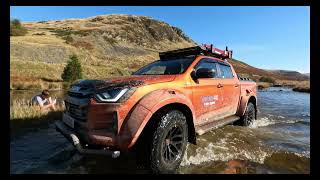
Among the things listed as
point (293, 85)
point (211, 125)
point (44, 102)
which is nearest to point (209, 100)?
point (211, 125)

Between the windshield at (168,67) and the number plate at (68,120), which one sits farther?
the windshield at (168,67)

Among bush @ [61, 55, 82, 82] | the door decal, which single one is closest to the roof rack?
the door decal

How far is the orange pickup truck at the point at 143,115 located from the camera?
4016 millimetres

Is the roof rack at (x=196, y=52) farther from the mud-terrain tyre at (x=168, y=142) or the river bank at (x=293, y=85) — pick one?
the river bank at (x=293, y=85)

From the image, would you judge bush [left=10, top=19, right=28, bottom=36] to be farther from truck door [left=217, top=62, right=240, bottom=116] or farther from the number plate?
the number plate

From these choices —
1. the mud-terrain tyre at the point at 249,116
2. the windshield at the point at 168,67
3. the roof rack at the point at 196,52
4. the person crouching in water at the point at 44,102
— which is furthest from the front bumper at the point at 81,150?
→ the person crouching in water at the point at 44,102

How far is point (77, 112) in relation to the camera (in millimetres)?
4449

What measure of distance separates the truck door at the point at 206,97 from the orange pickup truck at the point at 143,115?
2cm

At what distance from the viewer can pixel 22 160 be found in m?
5.14

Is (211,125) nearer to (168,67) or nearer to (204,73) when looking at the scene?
(204,73)

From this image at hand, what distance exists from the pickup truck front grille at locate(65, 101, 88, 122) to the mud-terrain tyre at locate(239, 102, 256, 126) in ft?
16.0

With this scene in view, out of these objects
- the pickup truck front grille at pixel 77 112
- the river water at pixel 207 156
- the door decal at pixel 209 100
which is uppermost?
the door decal at pixel 209 100

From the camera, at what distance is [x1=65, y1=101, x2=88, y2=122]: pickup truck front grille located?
4246 millimetres
